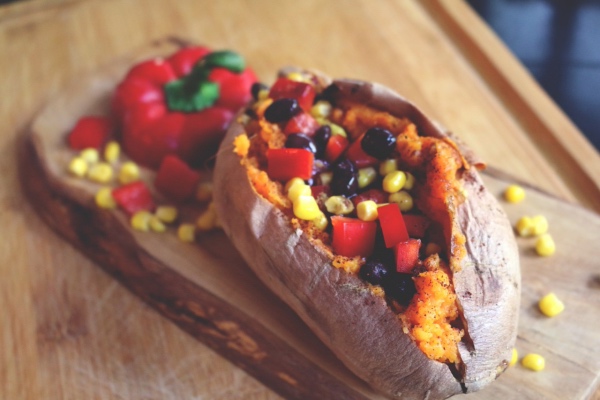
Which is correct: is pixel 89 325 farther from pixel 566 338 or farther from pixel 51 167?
pixel 566 338

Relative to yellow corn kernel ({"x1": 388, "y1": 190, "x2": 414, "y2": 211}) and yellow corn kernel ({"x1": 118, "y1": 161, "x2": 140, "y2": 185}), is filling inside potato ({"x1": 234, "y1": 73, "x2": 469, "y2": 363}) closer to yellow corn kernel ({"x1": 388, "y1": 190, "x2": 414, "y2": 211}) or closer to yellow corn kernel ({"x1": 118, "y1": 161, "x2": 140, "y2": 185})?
yellow corn kernel ({"x1": 388, "y1": 190, "x2": 414, "y2": 211})

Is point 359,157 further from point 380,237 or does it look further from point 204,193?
point 204,193

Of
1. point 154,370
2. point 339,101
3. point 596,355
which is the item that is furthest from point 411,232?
point 154,370

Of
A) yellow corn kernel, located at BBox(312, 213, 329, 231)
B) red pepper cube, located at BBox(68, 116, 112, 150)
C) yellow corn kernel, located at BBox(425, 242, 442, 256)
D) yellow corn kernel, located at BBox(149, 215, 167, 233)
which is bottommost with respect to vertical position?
yellow corn kernel, located at BBox(149, 215, 167, 233)

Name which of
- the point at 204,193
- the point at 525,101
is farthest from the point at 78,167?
the point at 525,101

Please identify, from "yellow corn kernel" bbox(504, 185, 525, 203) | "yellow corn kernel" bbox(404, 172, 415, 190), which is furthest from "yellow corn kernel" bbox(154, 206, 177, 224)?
"yellow corn kernel" bbox(504, 185, 525, 203)

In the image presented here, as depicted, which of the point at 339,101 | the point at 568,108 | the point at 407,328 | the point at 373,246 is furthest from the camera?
the point at 568,108

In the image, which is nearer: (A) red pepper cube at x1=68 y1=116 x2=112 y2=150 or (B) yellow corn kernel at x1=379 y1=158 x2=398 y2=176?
(B) yellow corn kernel at x1=379 y1=158 x2=398 y2=176
